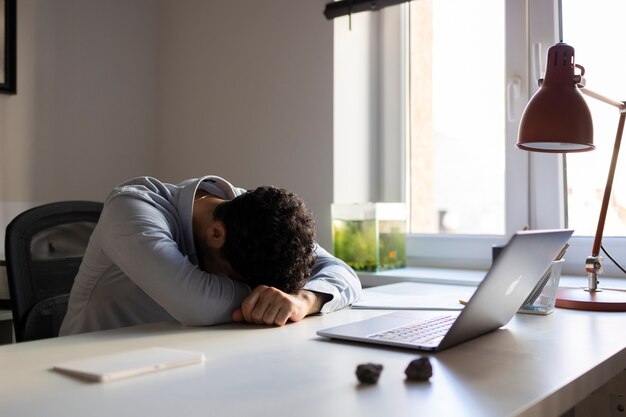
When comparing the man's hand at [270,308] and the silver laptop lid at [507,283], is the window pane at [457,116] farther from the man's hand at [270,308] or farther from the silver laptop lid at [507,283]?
the man's hand at [270,308]

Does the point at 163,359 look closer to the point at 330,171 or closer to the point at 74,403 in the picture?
the point at 74,403

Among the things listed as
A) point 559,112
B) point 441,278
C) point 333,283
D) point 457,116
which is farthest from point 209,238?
point 457,116

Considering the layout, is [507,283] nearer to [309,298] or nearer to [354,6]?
[309,298]

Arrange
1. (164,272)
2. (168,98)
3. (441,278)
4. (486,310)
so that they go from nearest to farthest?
(486,310) < (164,272) < (441,278) < (168,98)

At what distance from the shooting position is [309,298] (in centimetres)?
128

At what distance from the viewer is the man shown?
3.87ft

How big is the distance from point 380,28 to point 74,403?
2122 millimetres

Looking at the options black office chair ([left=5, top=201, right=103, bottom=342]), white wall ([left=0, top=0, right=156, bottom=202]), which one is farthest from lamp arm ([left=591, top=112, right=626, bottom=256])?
white wall ([left=0, top=0, right=156, bottom=202])

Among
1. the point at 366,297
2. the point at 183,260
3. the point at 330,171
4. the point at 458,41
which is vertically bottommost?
the point at 366,297

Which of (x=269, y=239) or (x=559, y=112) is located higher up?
(x=559, y=112)

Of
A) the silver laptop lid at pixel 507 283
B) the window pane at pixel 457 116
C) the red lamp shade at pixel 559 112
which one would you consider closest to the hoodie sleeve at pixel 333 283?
the silver laptop lid at pixel 507 283

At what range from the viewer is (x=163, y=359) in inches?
34.0

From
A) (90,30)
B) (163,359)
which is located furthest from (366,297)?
(90,30)

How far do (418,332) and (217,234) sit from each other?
45 cm
